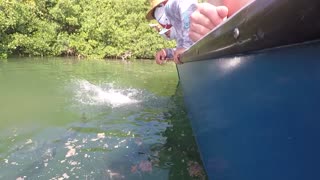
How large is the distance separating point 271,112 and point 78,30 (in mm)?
15578

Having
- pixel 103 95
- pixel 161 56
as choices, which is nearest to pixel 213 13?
pixel 161 56

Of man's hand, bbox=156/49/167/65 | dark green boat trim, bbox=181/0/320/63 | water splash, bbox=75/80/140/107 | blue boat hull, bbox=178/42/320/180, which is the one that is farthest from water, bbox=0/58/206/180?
dark green boat trim, bbox=181/0/320/63

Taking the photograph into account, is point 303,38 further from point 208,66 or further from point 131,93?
point 131,93

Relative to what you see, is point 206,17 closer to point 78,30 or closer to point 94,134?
point 94,134

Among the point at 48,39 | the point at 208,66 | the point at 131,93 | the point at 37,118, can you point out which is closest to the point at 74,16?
the point at 48,39

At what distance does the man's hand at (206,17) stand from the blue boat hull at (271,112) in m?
0.20

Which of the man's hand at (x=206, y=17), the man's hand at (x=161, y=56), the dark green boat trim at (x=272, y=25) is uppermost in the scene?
the man's hand at (x=206, y=17)

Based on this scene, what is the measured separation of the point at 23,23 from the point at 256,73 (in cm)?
1412

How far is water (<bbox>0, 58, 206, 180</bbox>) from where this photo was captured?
8.50 feet

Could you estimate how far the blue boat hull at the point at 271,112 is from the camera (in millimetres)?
595

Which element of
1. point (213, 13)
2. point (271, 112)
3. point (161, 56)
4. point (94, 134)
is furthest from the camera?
point (161, 56)

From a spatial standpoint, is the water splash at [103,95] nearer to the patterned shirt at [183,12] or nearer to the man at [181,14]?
the man at [181,14]

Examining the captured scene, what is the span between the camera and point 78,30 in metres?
15.6

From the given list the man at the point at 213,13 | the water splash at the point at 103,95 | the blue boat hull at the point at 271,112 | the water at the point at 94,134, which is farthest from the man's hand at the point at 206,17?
the water splash at the point at 103,95
